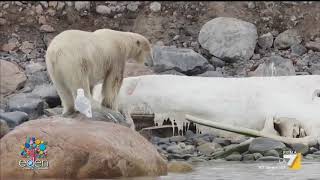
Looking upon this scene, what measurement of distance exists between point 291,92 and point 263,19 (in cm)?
903

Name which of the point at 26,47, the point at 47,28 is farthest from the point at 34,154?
the point at 47,28

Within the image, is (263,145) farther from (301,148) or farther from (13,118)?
(13,118)

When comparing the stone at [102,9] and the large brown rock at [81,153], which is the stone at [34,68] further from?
the large brown rock at [81,153]

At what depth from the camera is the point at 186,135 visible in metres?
13.0

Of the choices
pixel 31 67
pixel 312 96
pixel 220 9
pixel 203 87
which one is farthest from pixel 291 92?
pixel 220 9

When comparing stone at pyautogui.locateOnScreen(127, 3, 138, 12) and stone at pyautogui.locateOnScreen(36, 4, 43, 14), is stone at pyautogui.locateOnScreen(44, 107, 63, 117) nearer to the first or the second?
stone at pyautogui.locateOnScreen(36, 4, 43, 14)

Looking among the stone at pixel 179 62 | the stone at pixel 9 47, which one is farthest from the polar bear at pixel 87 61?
the stone at pixel 9 47

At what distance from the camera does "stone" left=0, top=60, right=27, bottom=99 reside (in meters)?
16.6

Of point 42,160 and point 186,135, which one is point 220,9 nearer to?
point 186,135

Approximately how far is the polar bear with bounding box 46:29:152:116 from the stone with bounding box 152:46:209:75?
264 inches

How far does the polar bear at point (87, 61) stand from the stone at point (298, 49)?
10.6 meters

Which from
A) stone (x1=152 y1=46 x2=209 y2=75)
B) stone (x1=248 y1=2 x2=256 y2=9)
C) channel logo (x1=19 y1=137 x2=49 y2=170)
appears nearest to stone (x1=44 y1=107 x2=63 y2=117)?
stone (x1=152 y1=46 x2=209 y2=75)

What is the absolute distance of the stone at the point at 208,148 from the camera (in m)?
11.8

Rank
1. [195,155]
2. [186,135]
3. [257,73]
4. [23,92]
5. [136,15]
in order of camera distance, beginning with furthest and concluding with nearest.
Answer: [136,15] → [257,73] → [23,92] → [186,135] → [195,155]
